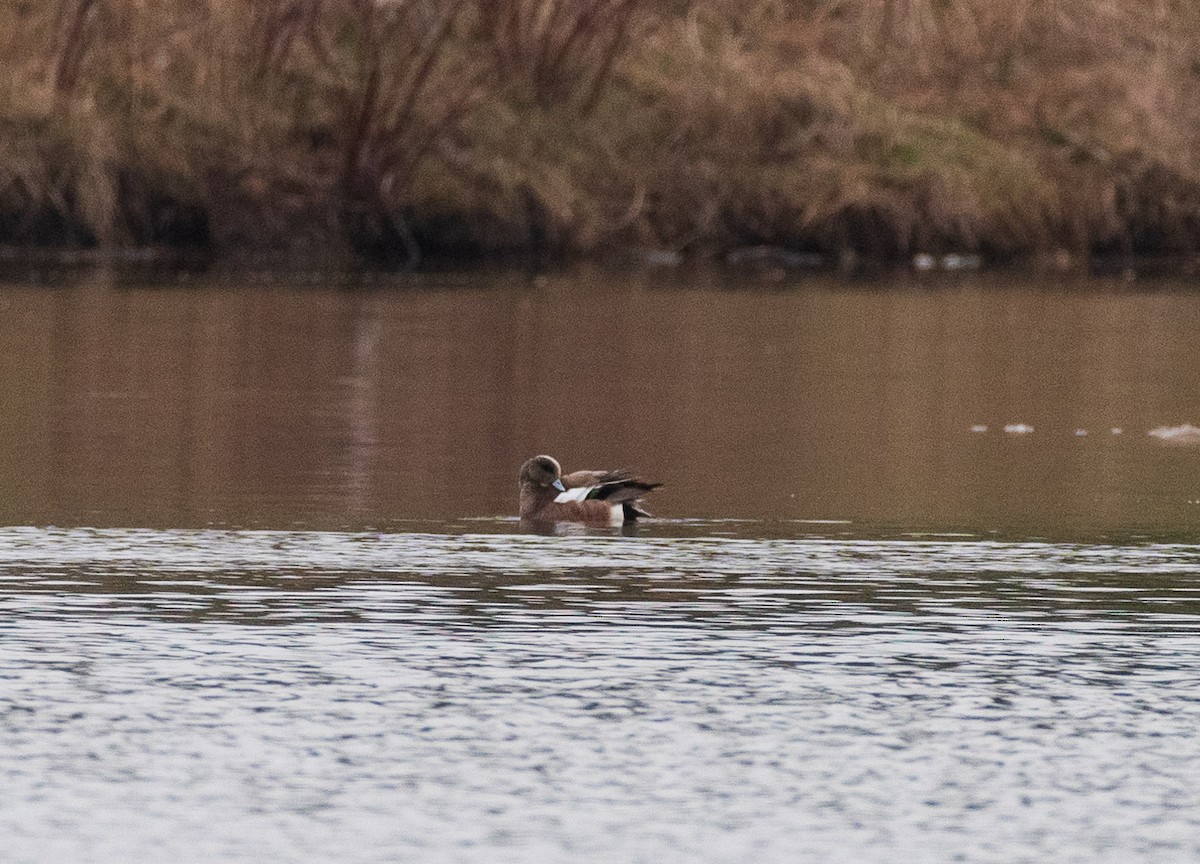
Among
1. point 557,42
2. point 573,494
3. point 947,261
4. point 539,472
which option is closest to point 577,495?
point 573,494

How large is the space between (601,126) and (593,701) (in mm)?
40539

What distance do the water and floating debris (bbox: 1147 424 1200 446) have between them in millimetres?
289

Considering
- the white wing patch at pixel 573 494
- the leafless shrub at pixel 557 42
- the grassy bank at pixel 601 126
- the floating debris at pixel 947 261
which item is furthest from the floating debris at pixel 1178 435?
the leafless shrub at pixel 557 42

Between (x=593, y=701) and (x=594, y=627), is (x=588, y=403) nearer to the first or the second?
(x=594, y=627)

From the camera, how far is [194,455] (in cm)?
1816

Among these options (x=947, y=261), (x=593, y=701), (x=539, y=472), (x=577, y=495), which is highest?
(x=947, y=261)

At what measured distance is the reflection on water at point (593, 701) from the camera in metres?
8.40

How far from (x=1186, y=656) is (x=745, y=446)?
8319mm

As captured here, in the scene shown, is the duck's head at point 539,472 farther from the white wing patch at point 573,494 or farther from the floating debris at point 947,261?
the floating debris at point 947,261

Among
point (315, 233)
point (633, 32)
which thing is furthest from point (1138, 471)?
point (633, 32)

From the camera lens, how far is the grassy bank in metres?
46.6

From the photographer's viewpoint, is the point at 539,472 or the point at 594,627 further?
the point at 539,472

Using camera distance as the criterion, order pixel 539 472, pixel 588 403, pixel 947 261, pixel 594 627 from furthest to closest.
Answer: pixel 947 261 → pixel 588 403 → pixel 539 472 → pixel 594 627

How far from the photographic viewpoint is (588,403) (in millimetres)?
22500
